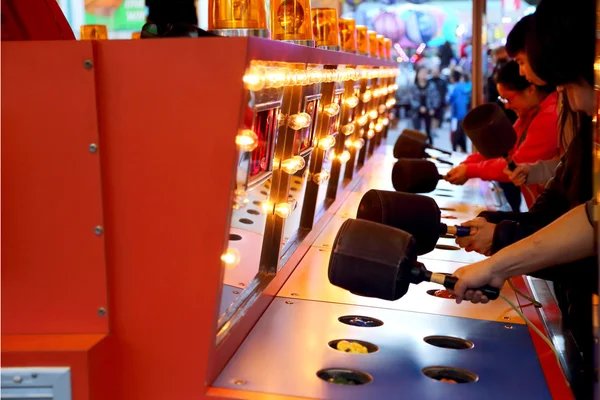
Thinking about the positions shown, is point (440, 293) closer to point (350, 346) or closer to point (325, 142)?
point (350, 346)

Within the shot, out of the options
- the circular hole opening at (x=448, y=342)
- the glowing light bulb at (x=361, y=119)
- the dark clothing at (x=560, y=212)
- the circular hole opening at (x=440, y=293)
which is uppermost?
the glowing light bulb at (x=361, y=119)

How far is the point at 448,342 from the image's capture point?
169cm

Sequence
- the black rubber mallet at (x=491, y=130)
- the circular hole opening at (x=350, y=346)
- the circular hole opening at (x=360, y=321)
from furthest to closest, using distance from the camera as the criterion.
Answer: the black rubber mallet at (x=491, y=130) < the circular hole opening at (x=360, y=321) < the circular hole opening at (x=350, y=346)

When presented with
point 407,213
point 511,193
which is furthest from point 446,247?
point 511,193

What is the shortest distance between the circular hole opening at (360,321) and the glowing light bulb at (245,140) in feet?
2.09

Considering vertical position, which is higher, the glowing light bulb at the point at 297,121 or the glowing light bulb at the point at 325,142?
the glowing light bulb at the point at 297,121

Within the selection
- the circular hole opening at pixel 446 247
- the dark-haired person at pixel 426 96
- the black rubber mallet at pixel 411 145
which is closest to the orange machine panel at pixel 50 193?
the circular hole opening at pixel 446 247

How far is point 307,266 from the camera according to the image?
2.25 metres

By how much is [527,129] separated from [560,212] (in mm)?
1569

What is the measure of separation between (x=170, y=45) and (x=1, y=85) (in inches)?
12.1

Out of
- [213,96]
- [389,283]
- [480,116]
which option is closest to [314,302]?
[389,283]

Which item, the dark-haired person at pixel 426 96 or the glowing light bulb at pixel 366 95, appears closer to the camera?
the glowing light bulb at pixel 366 95

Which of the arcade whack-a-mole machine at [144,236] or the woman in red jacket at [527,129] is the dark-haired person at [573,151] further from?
the woman in red jacket at [527,129]

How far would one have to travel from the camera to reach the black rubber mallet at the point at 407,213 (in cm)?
180
